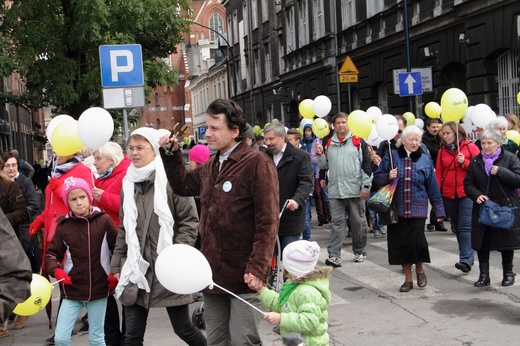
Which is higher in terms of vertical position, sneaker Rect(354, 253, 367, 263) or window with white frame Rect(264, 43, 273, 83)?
window with white frame Rect(264, 43, 273, 83)

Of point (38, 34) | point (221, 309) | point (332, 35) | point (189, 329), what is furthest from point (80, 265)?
point (332, 35)

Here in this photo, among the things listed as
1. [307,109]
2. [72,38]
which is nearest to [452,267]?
[307,109]

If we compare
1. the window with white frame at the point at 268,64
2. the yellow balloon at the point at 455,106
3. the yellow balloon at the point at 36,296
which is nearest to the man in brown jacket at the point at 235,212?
the yellow balloon at the point at 36,296

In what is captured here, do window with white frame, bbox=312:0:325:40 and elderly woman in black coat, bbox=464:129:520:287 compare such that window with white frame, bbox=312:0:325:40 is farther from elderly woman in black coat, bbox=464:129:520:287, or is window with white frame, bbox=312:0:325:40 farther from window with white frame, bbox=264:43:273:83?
elderly woman in black coat, bbox=464:129:520:287

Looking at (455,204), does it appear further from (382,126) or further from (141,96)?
(141,96)

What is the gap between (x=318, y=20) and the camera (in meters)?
33.3

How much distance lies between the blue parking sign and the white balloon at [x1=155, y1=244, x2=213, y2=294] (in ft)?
18.6

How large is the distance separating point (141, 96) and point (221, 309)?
5.26 metres

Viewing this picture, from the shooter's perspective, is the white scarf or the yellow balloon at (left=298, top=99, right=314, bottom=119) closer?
the white scarf

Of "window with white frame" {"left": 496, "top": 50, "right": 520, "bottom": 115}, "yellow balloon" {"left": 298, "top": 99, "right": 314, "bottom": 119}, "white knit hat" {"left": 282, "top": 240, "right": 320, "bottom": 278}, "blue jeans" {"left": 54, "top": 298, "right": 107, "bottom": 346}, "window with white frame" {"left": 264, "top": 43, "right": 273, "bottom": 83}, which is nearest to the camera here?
"white knit hat" {"left": 282, "top": 240, "right": 320, "bottom": 278}

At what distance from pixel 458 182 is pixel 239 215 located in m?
5.31

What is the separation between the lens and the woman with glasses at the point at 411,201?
8273mm

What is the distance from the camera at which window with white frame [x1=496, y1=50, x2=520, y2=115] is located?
717 inches

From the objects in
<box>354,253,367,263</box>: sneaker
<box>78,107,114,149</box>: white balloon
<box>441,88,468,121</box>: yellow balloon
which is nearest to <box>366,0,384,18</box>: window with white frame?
<box>441,88,468,121</box>: yellow balloon
